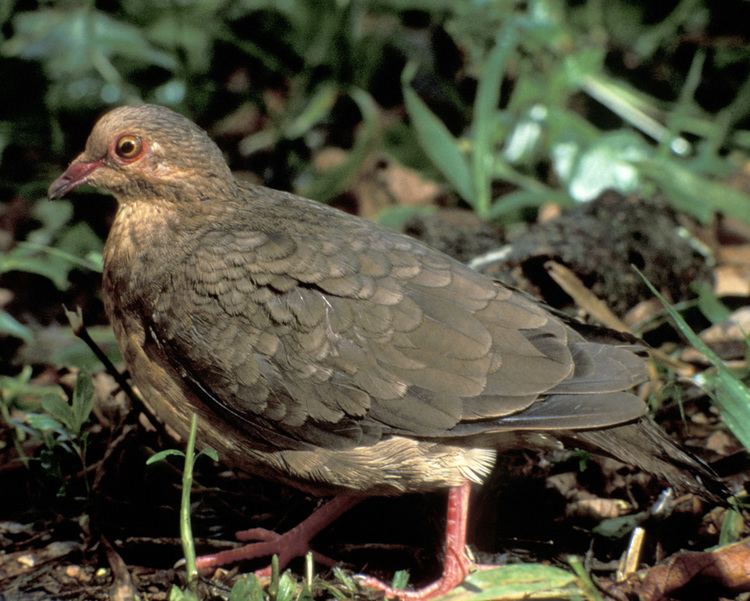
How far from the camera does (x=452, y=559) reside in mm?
4016

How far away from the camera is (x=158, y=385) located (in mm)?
4074

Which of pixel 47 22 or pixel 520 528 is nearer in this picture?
pixel 520 528

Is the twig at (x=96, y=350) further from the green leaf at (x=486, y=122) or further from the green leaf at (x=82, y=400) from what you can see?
the green leaf at (x=486, y=122)

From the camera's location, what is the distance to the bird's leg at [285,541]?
4.18m

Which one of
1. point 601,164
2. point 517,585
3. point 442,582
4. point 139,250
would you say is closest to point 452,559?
point 442,582

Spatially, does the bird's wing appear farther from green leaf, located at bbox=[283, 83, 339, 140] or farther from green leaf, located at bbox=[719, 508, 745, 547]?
green leaf, located at bbox=[283, 83, 339, 140]

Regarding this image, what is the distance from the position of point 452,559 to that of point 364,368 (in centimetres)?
75

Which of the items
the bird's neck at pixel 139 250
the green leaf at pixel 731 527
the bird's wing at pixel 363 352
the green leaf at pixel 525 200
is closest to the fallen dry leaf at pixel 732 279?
the green leaf at pixel 525 200

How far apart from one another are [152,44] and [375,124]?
1.49m

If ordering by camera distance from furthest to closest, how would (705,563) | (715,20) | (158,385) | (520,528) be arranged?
(715,20) → (520,528) → (158,385) → (705,563)

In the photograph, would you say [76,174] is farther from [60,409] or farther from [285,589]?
[285,589]

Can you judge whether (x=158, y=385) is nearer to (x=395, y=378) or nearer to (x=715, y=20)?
(x=395, y=378)

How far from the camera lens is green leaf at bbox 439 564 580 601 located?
3.40m

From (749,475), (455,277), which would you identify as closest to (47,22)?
(455,277)
